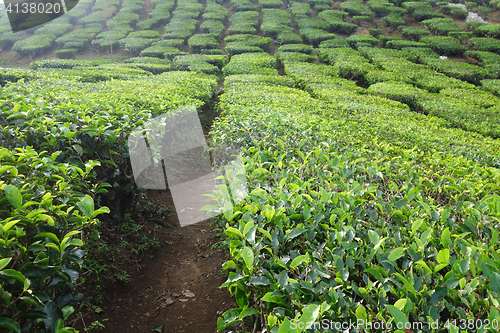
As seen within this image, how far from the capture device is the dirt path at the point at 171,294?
8.04ft

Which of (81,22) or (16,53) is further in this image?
(81,22)

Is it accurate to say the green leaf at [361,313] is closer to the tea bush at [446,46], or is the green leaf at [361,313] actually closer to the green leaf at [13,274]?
the green leaf at [13,274]

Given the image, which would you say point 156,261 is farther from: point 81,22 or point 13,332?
point 81,22

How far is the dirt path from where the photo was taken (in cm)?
245

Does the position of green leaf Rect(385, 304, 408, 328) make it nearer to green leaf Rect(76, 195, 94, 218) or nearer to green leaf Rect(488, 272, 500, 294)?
green leaf Rect(488, 272, 500, 294)

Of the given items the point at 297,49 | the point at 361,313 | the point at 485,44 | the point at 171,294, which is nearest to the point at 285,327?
the point at 361,313

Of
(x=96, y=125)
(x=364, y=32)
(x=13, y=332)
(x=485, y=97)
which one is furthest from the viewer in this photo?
(x=364, y=32)

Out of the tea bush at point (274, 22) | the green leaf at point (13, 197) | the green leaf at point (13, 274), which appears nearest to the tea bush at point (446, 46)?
the tea bush at point (274, 22)

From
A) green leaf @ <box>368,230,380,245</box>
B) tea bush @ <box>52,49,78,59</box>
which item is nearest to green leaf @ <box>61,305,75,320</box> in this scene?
green leaf @ <box>368,230,380,245</box>

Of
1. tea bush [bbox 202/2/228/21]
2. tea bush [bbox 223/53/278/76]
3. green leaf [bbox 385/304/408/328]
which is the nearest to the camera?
green leaf [bbox 385/304/408/328]

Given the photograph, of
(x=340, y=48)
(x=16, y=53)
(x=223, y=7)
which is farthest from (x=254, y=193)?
(x=223, y=7)

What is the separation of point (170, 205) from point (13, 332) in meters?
3.29

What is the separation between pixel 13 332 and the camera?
3.57 feet

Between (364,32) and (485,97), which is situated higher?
(364,32)
